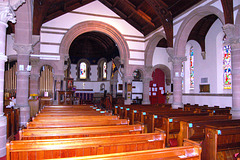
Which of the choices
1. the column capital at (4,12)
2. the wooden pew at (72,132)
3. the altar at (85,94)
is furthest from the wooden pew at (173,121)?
the altar at (85,94)

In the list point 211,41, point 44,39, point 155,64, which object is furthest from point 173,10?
point 44,39

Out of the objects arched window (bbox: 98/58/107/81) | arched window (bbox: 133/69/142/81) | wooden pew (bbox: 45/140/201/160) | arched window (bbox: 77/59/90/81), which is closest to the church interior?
wooden pew (bbox: 45/140/201/160)

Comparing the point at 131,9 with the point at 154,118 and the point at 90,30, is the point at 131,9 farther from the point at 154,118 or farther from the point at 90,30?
the point at 154,118

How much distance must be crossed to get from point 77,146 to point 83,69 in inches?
884

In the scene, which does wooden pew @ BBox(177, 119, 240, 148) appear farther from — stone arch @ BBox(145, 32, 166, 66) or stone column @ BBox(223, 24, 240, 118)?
stone arch @ BBox(145, 32, 166, 66)

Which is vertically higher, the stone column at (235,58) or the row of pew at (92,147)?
the stone column at (235,58)

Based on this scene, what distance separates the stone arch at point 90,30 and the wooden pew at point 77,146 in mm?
11670

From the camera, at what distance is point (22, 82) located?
309 inches

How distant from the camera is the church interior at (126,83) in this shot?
9.73 ft

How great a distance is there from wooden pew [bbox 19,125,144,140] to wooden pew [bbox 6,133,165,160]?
69 centimetres

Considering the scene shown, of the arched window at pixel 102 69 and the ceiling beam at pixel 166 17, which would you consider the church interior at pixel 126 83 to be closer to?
the ceiling beam at pixel 166 17

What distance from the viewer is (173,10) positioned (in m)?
11.4

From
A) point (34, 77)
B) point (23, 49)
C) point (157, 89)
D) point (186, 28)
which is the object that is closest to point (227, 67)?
point (186, 28)

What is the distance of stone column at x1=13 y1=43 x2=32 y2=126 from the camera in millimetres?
7730
